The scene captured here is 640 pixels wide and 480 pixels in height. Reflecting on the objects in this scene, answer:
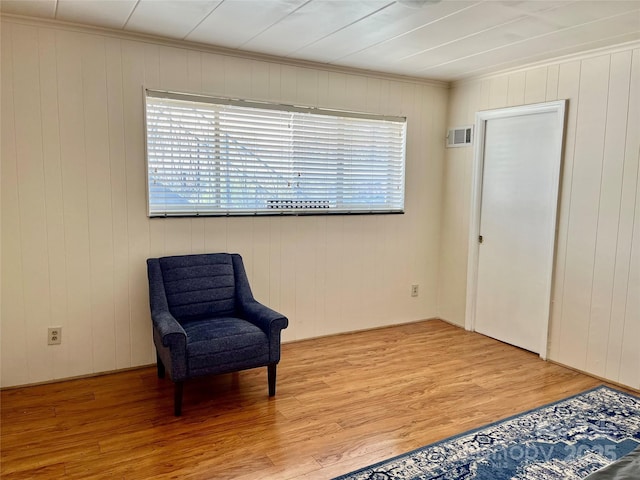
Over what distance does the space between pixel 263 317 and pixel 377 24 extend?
6.67ft

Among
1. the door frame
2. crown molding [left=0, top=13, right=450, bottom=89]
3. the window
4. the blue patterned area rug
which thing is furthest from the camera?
the door frame

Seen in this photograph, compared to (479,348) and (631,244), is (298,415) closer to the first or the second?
(479,348)

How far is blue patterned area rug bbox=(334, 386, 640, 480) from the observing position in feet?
7.63

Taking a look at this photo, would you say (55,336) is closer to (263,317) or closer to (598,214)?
(263,317)

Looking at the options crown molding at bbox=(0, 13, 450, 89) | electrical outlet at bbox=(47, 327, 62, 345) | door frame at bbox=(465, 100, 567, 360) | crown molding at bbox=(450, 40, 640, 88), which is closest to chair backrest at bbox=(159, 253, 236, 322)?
electrical outlet at bbox=(47, 327, 62, 345)

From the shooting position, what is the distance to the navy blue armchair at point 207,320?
282 centimetres

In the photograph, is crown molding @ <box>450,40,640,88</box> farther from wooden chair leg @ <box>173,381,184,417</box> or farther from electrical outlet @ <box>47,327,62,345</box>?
electrical outlet @ <box>47,327,62,345</box>

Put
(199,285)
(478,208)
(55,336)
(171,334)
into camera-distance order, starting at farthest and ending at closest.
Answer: (478,208)
(199,285)
(55,336)
(171,334)

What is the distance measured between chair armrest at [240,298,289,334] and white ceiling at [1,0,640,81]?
1889 mm

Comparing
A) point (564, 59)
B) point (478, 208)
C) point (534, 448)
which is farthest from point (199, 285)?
point (564, 59)

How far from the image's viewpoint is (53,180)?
10.4 ft

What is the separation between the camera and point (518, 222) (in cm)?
412

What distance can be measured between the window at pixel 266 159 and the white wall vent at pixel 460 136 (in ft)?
1.71

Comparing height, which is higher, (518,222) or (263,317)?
(518,222)
